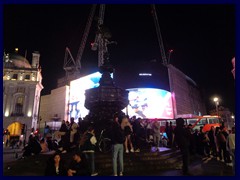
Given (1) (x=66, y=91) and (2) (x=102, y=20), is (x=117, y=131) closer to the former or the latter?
(1) (x=66, y=91)

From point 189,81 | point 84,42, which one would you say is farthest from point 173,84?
point 84,42

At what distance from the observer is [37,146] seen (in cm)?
955

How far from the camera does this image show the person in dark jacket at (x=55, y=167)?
5.19 metres

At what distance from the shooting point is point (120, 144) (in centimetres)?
616

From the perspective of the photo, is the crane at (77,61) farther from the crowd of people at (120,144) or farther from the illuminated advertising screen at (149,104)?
the crowd of people at (120,144)

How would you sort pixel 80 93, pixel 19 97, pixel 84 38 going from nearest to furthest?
pixel 19 97
pixel 80 93
pixel 84 38

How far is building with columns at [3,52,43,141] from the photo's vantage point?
42000mm

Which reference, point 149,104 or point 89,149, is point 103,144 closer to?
point 89,149

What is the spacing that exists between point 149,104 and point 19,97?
30762 millimetres

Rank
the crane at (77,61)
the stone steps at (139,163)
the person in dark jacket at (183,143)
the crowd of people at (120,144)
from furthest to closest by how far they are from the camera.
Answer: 1. the crane at (77,61)
2. the stone steps at (139,163)
3. the person in dark jacket at (183,143)
4. the crowd of people at (120,144)

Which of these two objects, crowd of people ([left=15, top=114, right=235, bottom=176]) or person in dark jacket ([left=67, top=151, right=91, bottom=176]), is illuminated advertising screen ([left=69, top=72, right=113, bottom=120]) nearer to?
crowd of people ([left=15, top=114, right=235, bottom=176])

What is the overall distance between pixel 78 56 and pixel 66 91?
25.9 m

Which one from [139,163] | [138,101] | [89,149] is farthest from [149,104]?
[89,149]

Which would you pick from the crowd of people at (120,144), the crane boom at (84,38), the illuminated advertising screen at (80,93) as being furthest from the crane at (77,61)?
the crowd of people at (120,144)
